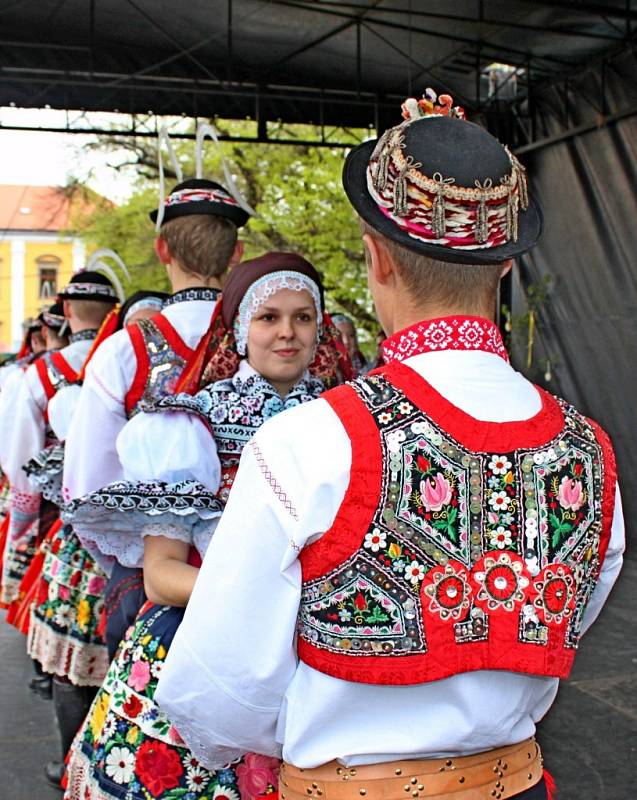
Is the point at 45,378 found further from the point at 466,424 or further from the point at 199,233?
the point at 466,424

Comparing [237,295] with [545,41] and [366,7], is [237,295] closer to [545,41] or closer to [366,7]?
[366,7]

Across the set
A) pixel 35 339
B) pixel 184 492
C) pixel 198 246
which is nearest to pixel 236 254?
pixel 198 246

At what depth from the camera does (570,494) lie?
1.31 meters

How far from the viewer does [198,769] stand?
179 centimetres

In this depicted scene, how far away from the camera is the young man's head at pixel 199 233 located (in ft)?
8.80

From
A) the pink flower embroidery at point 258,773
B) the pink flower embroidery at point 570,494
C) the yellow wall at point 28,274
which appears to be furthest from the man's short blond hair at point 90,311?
the yellow wall at point 28,274

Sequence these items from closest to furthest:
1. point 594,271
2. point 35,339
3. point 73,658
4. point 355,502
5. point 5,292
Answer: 1. point 355,502
2. point 73,658
3. point 35,339
4. point 594,271
5. point 5,292

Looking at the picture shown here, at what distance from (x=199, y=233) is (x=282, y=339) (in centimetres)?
61

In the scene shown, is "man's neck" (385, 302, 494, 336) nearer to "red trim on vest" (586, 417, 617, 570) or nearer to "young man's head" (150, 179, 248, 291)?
"red trim on vest" (586, 417, 617, 570)

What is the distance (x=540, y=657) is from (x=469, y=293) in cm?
49

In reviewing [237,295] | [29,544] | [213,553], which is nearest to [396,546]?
[213,553]

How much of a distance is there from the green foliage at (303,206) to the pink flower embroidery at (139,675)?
12714 millimetres

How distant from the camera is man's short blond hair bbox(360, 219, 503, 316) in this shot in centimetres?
131

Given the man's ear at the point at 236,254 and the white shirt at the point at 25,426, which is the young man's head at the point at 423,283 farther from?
the white shirt at the point at 25,426
